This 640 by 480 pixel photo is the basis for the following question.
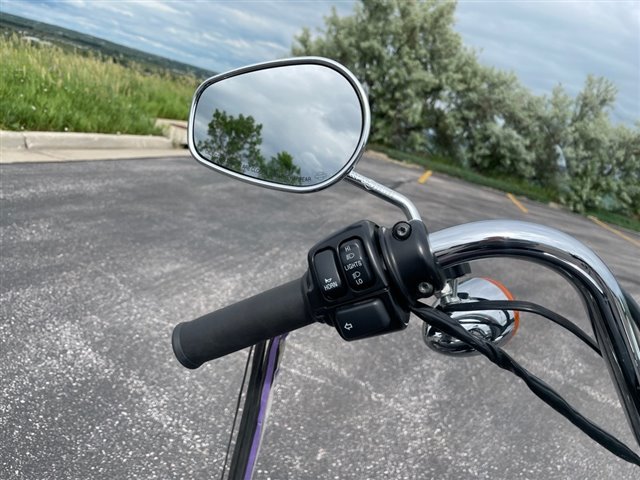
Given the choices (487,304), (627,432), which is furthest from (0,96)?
(487,304)

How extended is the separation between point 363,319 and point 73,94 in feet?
36.4

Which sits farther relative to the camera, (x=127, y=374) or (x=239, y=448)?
(x=127, y=374)

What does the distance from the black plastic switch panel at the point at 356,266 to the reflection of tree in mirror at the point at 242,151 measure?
325mm

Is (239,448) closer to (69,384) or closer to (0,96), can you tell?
(69,384)

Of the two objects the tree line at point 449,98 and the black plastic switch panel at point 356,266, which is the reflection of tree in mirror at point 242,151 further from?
the tree line at point 449,98

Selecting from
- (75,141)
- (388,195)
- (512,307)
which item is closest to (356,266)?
(388,195)

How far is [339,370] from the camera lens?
371 cm

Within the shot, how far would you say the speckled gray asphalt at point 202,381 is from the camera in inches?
107

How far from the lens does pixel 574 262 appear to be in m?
0.92

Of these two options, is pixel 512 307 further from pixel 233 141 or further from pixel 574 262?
pixel 233 141

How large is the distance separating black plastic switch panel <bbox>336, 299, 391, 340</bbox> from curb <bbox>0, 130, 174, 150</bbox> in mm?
7930

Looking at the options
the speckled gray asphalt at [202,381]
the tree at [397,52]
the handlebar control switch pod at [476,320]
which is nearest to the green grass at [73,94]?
the speckled gray asphalt at [202,381]

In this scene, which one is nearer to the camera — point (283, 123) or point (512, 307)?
point (512, 307)

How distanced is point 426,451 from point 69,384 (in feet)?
5.93
